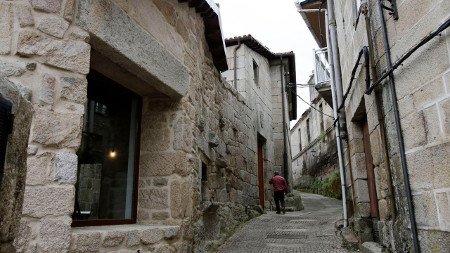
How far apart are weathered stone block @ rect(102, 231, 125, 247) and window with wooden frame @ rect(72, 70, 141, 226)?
0.42 meters

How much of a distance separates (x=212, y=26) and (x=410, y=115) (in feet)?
8.94

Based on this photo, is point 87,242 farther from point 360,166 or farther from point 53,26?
point 360,166

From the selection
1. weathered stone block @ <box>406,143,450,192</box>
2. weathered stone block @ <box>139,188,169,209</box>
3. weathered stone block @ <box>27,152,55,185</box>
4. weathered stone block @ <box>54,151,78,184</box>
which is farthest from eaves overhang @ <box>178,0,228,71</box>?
weathered stone block @ <box>406,143,450,192</box>

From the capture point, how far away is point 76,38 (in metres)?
2.41

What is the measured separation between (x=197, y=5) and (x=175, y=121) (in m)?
1.44

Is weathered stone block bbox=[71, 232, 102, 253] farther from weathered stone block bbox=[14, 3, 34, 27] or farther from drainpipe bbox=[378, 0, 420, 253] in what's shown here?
drainpipe bbox=[378, 0, 420, 253]

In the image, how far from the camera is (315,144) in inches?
702

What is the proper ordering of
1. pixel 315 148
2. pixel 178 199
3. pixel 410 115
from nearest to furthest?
1. pixel 410 115
2. pixel 178 199
3. pixel 315 148

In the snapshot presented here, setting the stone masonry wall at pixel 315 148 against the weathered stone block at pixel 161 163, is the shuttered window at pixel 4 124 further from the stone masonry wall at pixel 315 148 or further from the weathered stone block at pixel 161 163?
the stone masonry wall at pixel 315 148

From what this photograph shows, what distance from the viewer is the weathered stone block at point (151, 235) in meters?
2.98

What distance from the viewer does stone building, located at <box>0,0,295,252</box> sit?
6.78ft

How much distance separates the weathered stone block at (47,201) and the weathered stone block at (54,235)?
5 cm

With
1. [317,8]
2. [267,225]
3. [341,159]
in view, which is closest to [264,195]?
[267,225]

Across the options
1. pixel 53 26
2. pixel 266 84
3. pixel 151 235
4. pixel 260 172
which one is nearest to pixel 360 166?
pixel 151 235
